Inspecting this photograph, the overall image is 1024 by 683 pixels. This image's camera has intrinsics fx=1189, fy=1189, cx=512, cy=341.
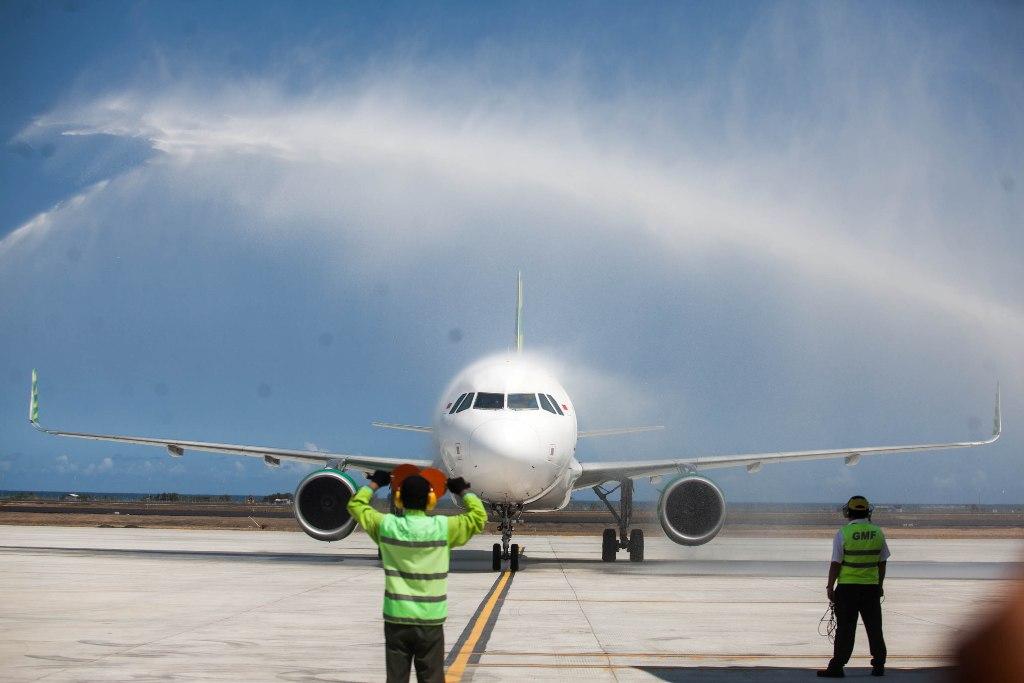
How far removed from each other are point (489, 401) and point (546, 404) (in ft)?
3.69

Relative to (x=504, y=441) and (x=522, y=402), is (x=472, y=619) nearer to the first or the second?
(x=504, y=441)

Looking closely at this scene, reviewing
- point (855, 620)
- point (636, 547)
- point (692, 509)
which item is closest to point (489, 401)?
point (692, 509)

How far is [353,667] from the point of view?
9.57 meters

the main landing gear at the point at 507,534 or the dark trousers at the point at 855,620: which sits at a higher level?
the main landing gear at the point at 507,534

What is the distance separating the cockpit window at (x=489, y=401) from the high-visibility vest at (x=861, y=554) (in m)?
11.3

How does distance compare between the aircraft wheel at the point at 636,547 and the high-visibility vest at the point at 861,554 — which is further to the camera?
the aircraft wheel at the point at 636,547

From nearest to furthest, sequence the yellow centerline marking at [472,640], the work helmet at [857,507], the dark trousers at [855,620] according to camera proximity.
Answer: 1. the yellow centerline marking at [472,640]
2. the dark trousers at [855,620]
3. the work helmet at [857,507]

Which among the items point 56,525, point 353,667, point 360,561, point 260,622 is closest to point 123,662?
point 353,667

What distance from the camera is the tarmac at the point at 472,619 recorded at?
9508mm

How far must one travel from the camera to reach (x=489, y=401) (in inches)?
832

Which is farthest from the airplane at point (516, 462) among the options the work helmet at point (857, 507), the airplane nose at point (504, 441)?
the work helmet at point (857, 507)

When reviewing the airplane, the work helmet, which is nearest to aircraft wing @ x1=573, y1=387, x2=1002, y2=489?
the airplane

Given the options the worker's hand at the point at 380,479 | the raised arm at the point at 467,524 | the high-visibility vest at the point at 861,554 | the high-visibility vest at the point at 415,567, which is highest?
the high-visibility vest at the point at 861,554

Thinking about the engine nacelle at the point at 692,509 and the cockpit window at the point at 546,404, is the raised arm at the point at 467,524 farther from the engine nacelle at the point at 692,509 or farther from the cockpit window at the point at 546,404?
the engine nacelle at the point at 692,509
